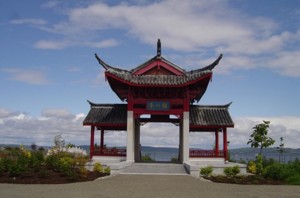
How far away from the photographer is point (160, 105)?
2627cm

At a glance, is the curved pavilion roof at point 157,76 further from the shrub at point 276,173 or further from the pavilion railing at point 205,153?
the shrub at point 276,173

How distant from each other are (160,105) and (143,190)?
12986 mm

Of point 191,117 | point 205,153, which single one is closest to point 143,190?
point 205,153

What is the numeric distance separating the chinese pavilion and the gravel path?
10.5 metres

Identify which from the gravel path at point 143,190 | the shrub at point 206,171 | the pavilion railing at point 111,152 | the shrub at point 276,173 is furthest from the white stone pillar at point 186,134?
the gravel path at point 143,190

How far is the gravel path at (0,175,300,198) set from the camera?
1238 centimetres

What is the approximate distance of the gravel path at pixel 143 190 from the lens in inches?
487

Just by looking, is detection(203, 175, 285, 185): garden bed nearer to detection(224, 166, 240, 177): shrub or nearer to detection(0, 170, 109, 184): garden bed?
detection(224, 166, 240, 177): shrub

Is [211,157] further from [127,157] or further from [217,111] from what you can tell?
[127,157]

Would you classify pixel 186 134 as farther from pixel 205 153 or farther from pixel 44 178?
pixel 44 178

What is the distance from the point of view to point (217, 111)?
28.3 metres

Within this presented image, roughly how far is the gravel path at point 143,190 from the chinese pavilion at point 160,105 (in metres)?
10.5

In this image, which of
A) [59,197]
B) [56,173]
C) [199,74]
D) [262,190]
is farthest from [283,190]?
[199,74]

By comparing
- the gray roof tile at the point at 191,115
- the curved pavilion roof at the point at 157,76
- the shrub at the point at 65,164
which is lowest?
the shrub at the point at 65,164
